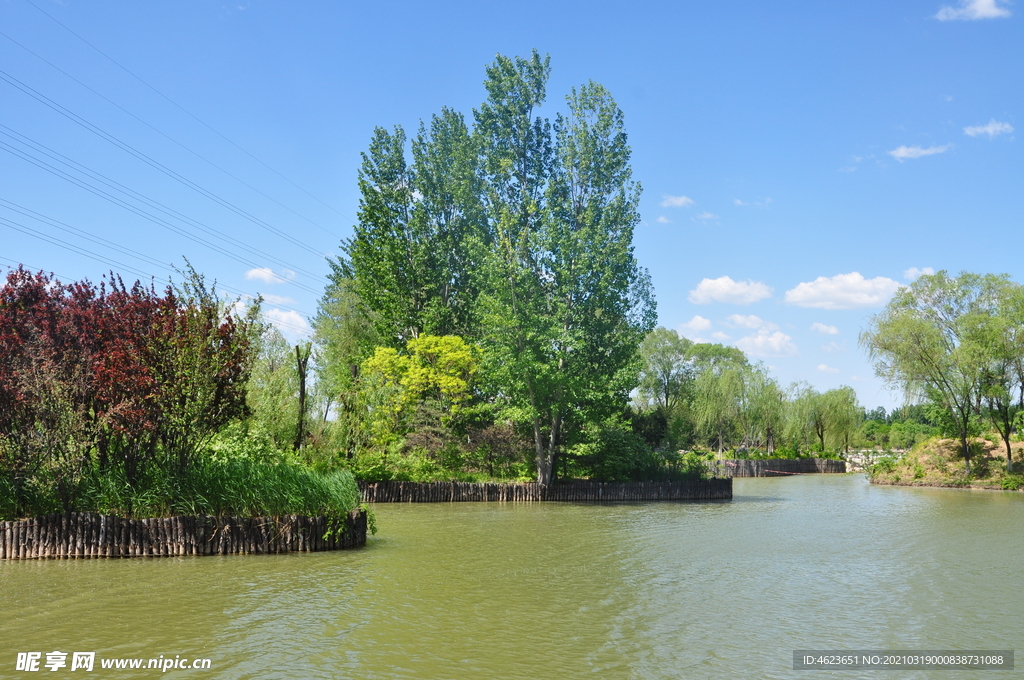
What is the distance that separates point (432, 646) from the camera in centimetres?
822

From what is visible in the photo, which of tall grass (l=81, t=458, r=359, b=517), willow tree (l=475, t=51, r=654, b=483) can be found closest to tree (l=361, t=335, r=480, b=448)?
willow tree (l=475, t=51, r=654, b=483)

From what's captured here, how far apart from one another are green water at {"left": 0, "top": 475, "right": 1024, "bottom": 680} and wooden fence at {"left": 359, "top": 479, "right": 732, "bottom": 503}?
8322mm

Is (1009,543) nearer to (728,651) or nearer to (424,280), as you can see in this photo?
(728,651)

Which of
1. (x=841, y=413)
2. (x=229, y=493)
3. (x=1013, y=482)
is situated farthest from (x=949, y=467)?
(x=229, y=493)

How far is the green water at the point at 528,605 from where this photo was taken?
25.5 ft

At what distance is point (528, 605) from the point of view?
33.3 ft

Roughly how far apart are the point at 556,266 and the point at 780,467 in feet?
113

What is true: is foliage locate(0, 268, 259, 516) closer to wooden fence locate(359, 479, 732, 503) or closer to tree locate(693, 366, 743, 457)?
wooden fence locate(359, 479, 732, 503)

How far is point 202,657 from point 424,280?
29416 mm

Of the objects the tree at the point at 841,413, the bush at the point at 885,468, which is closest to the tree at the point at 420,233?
the bush at the point at 885,468

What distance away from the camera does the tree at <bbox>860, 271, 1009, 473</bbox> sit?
132 ft

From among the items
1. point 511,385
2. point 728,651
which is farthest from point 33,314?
point 511,385

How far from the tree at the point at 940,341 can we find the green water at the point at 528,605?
26.1m

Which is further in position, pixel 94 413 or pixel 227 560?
pixel 94 413
